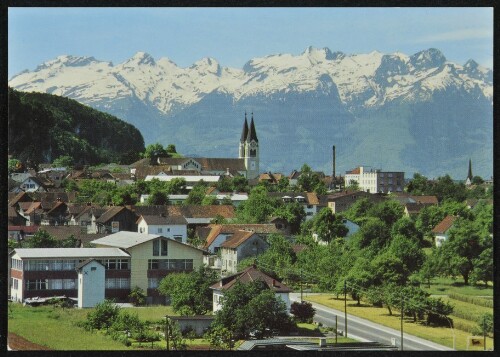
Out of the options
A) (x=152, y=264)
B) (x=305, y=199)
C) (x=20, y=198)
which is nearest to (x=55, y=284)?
(x=152, y=264)

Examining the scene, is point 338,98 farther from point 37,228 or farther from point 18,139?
point 37,228

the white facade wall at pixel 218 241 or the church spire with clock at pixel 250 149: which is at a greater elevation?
the church spire with clock at pixel 250 149

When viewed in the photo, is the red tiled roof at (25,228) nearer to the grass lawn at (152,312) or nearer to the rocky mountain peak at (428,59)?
the grass lawn at (152,312)

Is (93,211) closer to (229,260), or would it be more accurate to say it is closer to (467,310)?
(229,260)

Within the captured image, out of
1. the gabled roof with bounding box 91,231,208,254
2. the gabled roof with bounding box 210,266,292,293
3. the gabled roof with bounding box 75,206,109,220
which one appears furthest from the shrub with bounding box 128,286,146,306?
the gabled roof with bounding box 75,206,109,220

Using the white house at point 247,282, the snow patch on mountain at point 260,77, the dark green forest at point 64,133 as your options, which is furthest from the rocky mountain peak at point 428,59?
the dark green forest at point 64,133

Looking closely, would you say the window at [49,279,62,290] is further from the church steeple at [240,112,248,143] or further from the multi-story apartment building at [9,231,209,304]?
the church steeple at [240,112,248,143]
